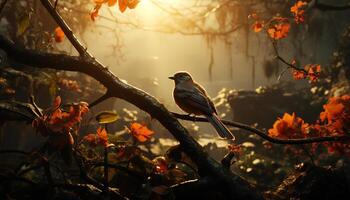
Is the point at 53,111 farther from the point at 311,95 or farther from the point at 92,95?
the point at 311,95

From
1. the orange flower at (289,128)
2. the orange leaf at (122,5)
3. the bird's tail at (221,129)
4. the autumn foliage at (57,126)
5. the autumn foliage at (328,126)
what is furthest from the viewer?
the orange flower at (289,128)

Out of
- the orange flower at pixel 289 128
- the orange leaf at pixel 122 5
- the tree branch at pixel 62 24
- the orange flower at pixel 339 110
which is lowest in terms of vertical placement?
the orange flower at pixel 289 128

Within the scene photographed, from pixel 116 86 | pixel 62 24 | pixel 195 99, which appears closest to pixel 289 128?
pixel 195 99

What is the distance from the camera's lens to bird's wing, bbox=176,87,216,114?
3033 millimetres

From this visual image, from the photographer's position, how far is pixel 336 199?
7.62 feet

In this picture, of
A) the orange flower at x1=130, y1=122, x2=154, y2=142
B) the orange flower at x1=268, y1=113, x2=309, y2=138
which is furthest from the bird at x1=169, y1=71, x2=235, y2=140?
the orange flower at x1=268, y1=113, x2=309, y2=138

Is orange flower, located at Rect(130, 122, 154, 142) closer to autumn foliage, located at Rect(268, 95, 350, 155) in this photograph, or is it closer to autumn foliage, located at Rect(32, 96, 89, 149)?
autumn foliage, located at Rect(32, 96, 89, 149)

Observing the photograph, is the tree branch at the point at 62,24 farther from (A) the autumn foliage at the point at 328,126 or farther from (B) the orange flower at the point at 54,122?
(A) the autumn foliage at the point at 328,126

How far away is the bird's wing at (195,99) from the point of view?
9.95ft

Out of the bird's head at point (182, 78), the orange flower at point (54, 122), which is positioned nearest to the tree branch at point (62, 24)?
the orange flower at point (54, 122)

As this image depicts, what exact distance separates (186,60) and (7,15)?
2103 cm

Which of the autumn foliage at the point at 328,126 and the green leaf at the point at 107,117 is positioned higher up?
the green leaf at the point at 107,117

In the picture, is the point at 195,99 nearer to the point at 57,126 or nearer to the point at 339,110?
the point at 339,110

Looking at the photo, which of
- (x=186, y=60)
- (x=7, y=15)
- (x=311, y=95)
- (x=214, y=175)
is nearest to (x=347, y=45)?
(x=311, y=95)
